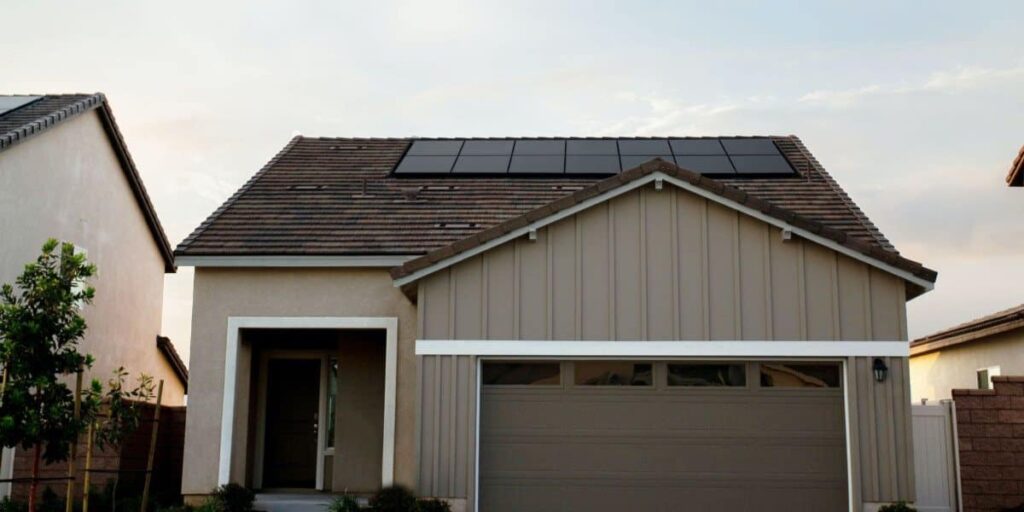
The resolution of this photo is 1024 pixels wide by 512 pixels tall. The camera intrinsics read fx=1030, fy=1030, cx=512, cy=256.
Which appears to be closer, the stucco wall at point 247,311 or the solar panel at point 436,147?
the stucco wall at point 247,311

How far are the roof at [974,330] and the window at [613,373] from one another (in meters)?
7.50

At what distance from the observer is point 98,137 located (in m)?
20.0

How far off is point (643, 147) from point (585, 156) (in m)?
1.39

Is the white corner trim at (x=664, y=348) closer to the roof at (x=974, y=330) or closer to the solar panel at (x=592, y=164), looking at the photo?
the roof at (x=974, y=330)

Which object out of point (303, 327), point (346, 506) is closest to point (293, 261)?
point (303, 327)

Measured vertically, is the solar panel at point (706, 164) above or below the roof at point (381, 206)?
above

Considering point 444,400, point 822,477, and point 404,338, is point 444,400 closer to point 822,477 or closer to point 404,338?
point 404,338

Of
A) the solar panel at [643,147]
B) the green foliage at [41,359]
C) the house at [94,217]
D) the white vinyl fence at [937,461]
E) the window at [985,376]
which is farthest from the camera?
the solar panel at [643,147]

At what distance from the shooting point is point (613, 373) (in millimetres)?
13062

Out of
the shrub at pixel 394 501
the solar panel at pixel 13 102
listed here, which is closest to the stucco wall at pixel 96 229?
the solar panel at pixel 13 102

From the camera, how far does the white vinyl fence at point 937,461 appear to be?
1415cm

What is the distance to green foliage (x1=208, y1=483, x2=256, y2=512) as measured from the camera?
1400 cm

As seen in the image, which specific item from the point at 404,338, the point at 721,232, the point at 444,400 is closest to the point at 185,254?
the point at 404,338

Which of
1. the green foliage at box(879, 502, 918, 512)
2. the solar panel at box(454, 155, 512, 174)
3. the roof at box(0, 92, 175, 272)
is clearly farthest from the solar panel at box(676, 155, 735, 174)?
the roof at box(0, 92, 175, 272)
